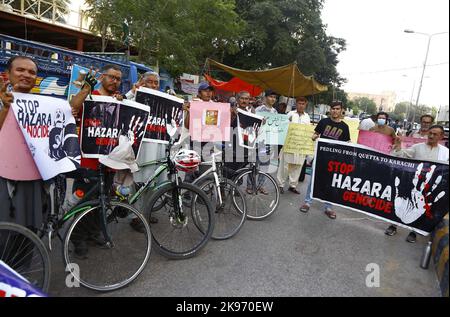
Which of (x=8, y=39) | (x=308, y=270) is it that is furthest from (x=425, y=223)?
(x=8, y=39)

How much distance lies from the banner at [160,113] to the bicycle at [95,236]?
3.03 ft

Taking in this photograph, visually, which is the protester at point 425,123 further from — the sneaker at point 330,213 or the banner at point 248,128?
the banner at point 248,128

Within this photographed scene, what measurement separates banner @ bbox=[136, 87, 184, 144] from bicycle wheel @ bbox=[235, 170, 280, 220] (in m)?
1.19

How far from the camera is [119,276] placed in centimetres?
298

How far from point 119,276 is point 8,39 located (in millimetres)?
4170

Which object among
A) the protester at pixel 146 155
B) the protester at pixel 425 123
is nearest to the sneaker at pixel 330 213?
the protester at pixel 425 123

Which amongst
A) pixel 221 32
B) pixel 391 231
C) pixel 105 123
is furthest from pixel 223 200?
pixel 221 32

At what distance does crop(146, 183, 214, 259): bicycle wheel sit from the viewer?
11.0 feet

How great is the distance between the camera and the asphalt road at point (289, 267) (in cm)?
280

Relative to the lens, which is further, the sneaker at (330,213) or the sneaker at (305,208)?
the sneaker at (305,208)

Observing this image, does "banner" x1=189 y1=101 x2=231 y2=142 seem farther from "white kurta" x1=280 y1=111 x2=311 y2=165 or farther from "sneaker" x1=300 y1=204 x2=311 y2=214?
"white kurta" x1=280 y1=111 x2=311 y2=165

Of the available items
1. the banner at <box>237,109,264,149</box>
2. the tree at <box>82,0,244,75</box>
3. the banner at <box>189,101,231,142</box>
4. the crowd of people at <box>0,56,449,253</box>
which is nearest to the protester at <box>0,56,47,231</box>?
the crowd of people at <box>0,56,449,253</box>
